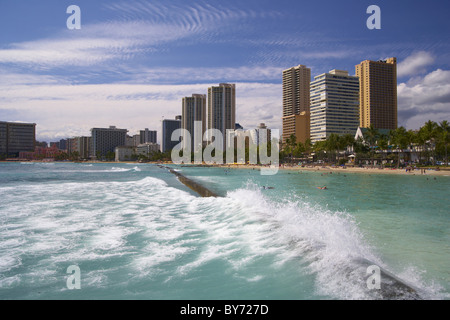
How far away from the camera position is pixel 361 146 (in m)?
96.9

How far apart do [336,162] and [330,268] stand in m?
112

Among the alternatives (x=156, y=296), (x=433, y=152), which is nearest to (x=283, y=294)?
(x=156, y=296)

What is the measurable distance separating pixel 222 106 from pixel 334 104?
234 feet

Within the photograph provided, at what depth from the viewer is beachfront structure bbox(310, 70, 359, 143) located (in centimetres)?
15088

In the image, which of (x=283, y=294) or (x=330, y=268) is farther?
(x=330, y=268)

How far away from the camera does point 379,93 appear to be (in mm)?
185500

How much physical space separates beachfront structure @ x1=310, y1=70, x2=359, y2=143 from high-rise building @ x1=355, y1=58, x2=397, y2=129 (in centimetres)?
3175

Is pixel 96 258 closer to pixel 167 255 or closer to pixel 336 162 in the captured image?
pixel 167 255
